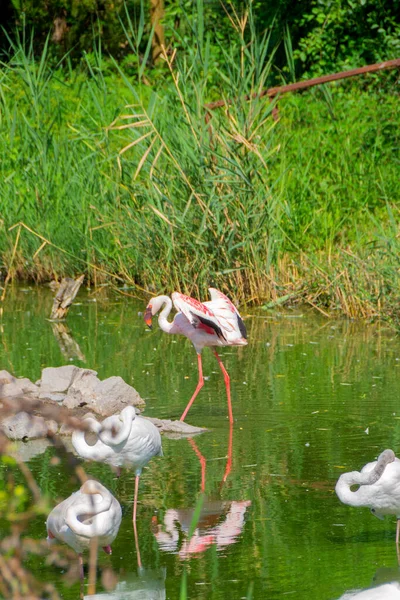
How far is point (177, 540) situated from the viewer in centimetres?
490

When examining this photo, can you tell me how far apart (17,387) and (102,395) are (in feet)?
1.81

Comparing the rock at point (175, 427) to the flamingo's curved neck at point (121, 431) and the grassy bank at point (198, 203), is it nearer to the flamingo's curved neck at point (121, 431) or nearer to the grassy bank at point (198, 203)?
the flamingo's curved neck at point (121, 431)

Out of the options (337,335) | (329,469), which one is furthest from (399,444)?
(337,335)

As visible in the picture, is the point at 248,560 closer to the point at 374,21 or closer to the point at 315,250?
the point at 315,250

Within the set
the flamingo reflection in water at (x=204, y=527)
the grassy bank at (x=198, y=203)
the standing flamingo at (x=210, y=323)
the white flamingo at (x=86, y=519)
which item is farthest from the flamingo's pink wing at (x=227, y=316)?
the white flamingo at (x=86, y=519)

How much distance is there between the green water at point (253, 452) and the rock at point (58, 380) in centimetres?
A: 50

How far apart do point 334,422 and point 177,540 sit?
7.15 feet

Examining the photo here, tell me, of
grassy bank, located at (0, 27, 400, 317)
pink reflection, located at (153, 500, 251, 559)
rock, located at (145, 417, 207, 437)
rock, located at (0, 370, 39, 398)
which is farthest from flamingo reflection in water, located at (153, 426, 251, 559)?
grassy bank, located at (0, 27, 400, 317)

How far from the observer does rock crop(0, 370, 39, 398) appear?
6.94m

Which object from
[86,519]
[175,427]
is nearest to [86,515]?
[86,519]

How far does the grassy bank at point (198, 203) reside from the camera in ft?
32.0

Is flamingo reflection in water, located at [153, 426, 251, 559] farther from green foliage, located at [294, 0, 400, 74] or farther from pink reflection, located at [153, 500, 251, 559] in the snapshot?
green foliage, located at [294, 0, 400, 74]

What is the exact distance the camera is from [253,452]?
20.6 feet

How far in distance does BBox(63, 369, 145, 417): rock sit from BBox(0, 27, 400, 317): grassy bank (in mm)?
2520
